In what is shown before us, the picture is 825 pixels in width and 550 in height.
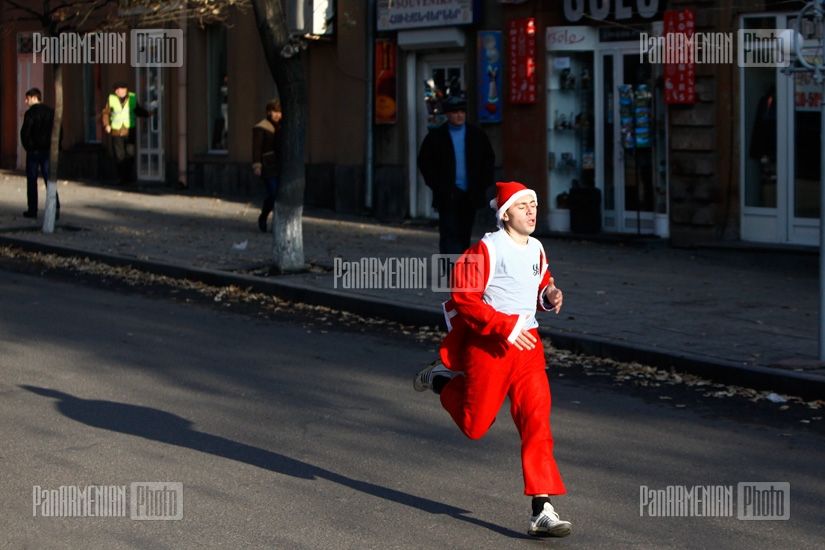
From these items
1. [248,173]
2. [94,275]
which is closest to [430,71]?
[248,173]

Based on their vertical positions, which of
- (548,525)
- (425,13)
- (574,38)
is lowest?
(548,525)

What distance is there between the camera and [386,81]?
2014cm

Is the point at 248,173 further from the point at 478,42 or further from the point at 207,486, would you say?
the point at 207,486

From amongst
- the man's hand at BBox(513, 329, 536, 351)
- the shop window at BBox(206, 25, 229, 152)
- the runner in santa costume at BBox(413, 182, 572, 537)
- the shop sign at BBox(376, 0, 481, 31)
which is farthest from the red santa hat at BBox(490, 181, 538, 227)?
the shop window at BBox(206, 25, 229, 152)

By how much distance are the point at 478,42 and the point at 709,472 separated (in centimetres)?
1283

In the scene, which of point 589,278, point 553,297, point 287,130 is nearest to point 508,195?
point 553,297

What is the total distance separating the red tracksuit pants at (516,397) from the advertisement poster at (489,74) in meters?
13.0

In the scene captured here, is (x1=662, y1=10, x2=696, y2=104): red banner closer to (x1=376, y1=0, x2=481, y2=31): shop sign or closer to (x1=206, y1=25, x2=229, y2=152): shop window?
(x1=376, y1=0, x2=481, y2=31): shop sign

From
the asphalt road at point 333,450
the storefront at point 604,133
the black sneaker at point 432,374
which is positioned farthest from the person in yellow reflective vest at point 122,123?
the black sneaker at point 432,374

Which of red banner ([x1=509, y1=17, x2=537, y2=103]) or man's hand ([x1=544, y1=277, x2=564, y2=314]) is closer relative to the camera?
man's hand ([x1=544, y1=277, x2=564, y2=314])

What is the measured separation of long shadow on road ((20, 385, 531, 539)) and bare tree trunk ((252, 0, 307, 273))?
5512mm

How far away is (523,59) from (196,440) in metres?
11.8

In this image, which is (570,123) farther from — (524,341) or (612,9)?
(524,341)

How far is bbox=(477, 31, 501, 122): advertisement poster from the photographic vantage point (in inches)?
716
